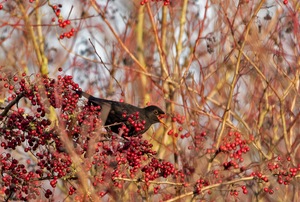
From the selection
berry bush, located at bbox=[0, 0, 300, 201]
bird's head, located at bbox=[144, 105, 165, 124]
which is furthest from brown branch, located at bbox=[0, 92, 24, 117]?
bird's head, located at bbox=[144, 105, 165, 124]

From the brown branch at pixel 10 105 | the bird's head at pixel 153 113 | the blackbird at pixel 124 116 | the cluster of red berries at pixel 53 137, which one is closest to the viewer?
the cluster of red berries at pixel 53 137

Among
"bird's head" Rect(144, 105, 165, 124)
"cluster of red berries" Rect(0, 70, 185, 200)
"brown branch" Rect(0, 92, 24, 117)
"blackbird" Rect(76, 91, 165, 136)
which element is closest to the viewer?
"cluster of red berries" Rect(0, 70, 185, 200)

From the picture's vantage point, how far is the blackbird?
15.1ft

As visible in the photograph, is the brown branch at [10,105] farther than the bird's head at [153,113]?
No

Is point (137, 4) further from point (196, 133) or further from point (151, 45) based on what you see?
point (196, 133)

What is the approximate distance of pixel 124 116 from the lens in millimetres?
4762

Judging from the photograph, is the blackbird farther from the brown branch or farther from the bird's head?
the brown branch

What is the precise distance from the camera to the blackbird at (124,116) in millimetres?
4590

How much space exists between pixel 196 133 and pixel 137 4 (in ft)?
9.29

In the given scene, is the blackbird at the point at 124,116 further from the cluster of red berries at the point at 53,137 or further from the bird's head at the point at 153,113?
the cluster of red berries at the point at 53,137

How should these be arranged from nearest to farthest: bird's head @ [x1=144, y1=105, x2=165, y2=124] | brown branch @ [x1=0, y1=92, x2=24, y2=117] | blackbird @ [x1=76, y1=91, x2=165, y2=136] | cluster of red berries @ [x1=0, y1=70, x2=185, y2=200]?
cluster of red berries @ [x1=0, y1=70, x2=185, y2=200] → brown branch @ [x1=0, y1=92, x2=24, y2=117] → blackbird @ [x1=76, y1=91, x2=165, y2=136] → bird's head @ [x1=144, y1=105, x2=165, y2=124]

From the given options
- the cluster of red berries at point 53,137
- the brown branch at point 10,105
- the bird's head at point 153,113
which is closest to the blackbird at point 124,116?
the bird's head at point 153,113

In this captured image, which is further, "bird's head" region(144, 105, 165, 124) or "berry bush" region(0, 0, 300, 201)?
"bird's head" region(144, 105, 165, 124)

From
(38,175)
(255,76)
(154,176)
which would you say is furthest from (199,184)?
(255,76)
